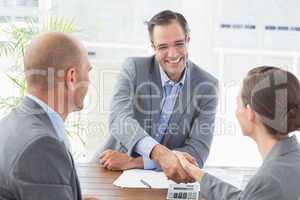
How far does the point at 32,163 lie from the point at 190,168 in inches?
32.8

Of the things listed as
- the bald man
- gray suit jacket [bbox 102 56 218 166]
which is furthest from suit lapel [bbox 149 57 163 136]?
the bald man

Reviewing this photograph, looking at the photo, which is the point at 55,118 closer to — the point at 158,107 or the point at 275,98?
the point at 275,98

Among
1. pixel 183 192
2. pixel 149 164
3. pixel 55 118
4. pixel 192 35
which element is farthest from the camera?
pixel 192 35

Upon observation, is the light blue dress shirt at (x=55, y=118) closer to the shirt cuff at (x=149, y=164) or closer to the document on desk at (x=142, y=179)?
the document on desk at (x=142, y=179)

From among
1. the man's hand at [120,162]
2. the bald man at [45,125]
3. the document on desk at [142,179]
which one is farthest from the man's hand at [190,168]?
the bald man at [45,125]

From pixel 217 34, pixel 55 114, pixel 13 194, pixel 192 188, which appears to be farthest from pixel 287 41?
pixel 13 194

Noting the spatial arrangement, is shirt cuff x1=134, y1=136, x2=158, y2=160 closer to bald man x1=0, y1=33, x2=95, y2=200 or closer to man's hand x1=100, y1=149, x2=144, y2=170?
man's hand x1=100, y1=149, x2=144, y2=170

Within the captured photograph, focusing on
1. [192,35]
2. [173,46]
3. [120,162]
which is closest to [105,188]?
[120,162]

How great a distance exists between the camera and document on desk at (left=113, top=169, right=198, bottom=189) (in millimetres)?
2059

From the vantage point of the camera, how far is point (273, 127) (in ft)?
5.28

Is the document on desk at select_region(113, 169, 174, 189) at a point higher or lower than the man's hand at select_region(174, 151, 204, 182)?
lower

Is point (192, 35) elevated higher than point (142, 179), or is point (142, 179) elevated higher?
point (192, 35)

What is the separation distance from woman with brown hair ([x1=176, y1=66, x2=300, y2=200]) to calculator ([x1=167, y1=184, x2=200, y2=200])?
267 mm

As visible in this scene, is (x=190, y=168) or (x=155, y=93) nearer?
(x=190, y=168)
